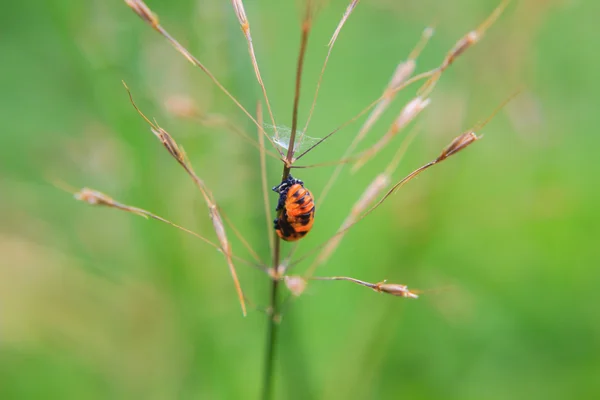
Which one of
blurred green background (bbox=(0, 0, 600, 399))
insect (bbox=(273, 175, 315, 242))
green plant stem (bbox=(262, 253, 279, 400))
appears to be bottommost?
green plant stem (bbox=(262, 253, 279, 400))

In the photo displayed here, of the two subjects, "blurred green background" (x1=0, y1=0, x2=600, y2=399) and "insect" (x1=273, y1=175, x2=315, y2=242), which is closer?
"insect" (x1=273, y1=175, x2=315, y2=242)

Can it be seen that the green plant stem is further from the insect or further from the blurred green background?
the blurred green background

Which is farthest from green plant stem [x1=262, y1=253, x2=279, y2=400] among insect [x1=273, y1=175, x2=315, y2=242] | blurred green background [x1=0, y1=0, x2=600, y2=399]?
blurred green background [x1=0, y1=0, x2=600, y2=399]

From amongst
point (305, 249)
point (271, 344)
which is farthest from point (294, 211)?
point (305, 249)

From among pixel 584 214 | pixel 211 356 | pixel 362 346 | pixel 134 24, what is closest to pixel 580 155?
pixel 584 214

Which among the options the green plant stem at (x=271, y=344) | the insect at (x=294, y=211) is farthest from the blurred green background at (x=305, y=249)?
the insect at (x=294, y=211)

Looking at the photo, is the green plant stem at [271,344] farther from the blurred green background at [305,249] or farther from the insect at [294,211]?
the blurred green background at [305,249]
